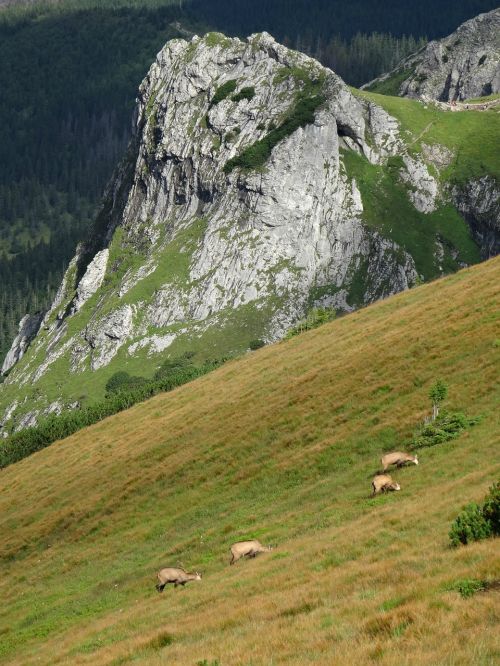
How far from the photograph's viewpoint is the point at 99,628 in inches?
1309

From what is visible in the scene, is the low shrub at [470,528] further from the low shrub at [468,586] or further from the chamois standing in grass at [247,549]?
the chamois standing in grass at [247,549]

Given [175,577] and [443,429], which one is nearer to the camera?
[175,577]

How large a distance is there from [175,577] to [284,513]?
8151mm

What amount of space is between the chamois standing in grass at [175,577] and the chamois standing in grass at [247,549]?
1.93m

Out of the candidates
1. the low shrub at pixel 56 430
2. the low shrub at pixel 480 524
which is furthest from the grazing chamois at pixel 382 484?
→ the low shrub at pixel 56 430

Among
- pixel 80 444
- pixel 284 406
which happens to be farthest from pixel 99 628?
pixel 80 444

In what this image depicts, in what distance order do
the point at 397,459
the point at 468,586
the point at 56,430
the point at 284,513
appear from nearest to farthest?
1. the point at 468,586
2. the point at 397,459
3. the point at 284,513
4. the point at 56,430

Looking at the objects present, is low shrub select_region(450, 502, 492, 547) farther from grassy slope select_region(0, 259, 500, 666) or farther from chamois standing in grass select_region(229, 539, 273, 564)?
chamois standing in grass select_region(229, 539, 273, 564)

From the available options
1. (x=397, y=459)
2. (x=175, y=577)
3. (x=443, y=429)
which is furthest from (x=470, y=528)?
(x=443, y=429)

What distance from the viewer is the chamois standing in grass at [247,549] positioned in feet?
115

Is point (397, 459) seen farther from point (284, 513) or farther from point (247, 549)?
point (247, 549)

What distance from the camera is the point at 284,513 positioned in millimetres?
41781

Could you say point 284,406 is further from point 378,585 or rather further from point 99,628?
point 378,585

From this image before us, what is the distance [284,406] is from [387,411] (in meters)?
11.2
